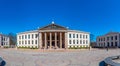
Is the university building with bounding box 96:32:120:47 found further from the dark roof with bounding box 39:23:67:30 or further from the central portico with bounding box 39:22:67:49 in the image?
the dark roof with bounding box 39:23:67:30

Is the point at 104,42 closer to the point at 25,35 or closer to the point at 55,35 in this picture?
the point at 55,35

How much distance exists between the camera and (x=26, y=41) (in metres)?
83.4

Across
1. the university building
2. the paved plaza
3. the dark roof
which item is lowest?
the paved plaza

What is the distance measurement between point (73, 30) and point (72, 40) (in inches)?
183

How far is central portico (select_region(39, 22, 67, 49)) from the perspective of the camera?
6994cm

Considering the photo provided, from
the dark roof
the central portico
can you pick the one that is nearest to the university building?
the central portico

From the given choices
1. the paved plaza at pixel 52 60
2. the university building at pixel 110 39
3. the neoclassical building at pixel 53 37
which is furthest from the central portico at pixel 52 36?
the paved plaza at pixel 52 60

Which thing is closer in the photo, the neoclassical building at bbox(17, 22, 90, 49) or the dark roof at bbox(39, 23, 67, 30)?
the neoclassical building at bbox(17, 22, 90, 49)

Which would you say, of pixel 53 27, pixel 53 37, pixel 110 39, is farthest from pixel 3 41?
pixel 110 39

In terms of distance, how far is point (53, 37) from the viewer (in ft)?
243

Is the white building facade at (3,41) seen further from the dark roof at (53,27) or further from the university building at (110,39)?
the university building at (110,39)

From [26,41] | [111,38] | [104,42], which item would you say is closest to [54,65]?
[26,41]

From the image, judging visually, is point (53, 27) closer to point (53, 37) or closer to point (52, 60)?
point (53, 37)

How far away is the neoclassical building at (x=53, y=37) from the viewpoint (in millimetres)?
70375
